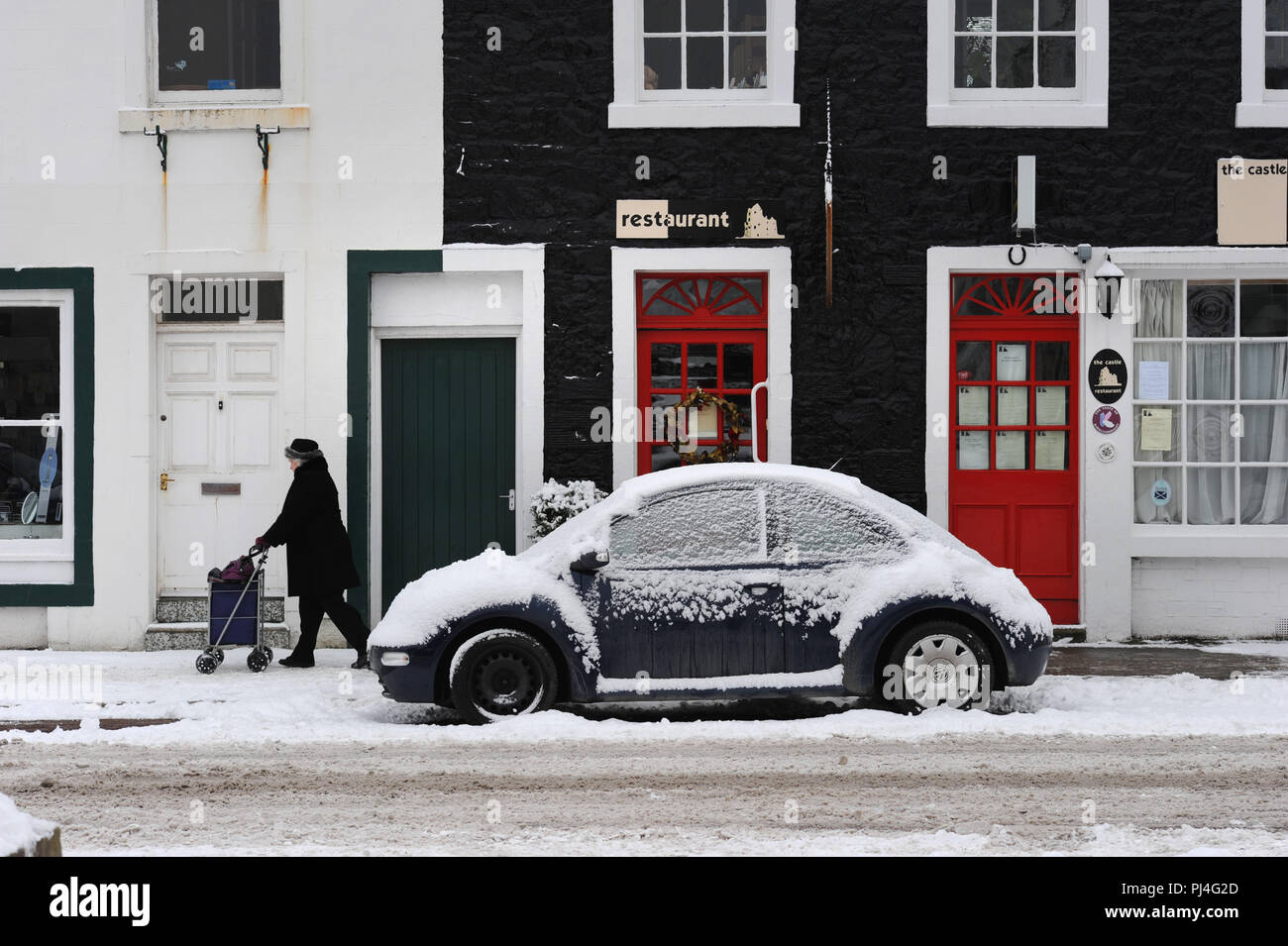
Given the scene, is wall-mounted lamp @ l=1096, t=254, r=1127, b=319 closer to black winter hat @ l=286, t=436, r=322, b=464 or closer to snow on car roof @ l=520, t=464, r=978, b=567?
snow on car roof @ l=520, t=464, r=978, b=567

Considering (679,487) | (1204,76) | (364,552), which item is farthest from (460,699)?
(1204,76)

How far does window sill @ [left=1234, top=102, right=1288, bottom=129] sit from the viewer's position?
12906mm

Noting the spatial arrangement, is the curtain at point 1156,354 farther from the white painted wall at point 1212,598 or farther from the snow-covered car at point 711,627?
the snow-covered car at point 711,627

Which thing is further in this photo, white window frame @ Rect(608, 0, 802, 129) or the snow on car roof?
white window frame @ Rect(608, 0, 802, 129)

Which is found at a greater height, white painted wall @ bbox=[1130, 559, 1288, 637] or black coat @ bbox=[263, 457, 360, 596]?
black coat @ bbox=[263, 457, 360, 596]

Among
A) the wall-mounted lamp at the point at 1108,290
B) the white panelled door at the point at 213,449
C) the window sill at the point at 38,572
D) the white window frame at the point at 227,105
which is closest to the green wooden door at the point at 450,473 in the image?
the white panelled door at the point at 213,449

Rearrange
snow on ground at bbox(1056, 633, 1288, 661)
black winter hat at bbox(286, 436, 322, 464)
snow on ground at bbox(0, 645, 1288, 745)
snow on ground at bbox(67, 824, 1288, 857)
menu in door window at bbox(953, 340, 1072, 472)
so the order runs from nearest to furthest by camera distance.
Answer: snow on ground at bbox(67, 824, 1288, 857)
snow on ground at bbox(0, 645, 1288, 745)
black winter hat at bbox(286, 436, 322, 464)
snow on ground at bbox(1056, 633, 1288, 661)
menu in door window at bbox(953, 340, 1072, 472)

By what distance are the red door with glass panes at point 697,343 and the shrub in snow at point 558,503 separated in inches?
33.5

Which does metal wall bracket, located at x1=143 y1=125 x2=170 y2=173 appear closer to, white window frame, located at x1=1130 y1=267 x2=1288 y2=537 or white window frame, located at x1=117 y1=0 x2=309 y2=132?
white window frame, located at x1=117 y1=0 x2=309 y2=132

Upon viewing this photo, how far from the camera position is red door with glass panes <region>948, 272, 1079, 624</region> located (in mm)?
13125

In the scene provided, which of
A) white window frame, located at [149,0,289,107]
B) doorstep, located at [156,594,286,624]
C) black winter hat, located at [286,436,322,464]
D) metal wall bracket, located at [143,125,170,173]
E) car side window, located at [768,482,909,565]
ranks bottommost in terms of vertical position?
doorstep, located at [156,594,286,624]

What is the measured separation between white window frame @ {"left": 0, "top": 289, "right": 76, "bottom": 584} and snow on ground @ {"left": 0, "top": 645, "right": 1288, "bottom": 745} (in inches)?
57.0

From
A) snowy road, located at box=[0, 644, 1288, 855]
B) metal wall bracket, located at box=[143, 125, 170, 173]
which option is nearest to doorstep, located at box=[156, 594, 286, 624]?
→ snowy road, located at box=[0, 644, 1288, 855]

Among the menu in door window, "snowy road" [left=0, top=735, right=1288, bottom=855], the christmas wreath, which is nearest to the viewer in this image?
"snowy road" [left=0, top=735, right=1288, bottom=855]
